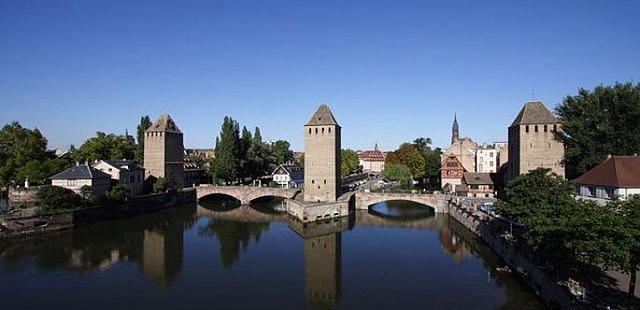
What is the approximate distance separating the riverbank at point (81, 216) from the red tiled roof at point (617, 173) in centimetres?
3431

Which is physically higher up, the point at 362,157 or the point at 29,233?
the point at 362,157

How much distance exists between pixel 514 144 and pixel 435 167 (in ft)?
106

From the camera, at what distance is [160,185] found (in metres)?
44.9

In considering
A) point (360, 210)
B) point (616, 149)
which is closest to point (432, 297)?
point (616, 149)

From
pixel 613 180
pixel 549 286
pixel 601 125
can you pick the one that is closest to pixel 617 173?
Result: pixel 613 180

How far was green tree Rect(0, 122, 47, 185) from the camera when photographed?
42.9 metres

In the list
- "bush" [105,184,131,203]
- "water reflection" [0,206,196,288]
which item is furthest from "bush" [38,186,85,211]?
"bush" [105,184,131,203]

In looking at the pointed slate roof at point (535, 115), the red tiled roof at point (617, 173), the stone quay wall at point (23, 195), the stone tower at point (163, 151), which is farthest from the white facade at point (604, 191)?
the stone quay wall at point (23, 195)

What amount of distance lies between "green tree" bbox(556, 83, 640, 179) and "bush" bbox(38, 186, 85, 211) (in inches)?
1475

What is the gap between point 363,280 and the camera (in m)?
20.6

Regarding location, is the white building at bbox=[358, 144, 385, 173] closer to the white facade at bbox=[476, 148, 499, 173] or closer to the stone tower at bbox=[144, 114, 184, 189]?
the white facade at bbox=[476, 148, 499, 173]

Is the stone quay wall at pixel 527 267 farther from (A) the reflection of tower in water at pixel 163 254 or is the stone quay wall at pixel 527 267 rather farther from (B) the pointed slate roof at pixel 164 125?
(B) the pointed slate roof at pixel 164 125

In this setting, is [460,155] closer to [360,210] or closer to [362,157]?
[360,210]

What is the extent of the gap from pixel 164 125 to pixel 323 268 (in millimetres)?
32628
